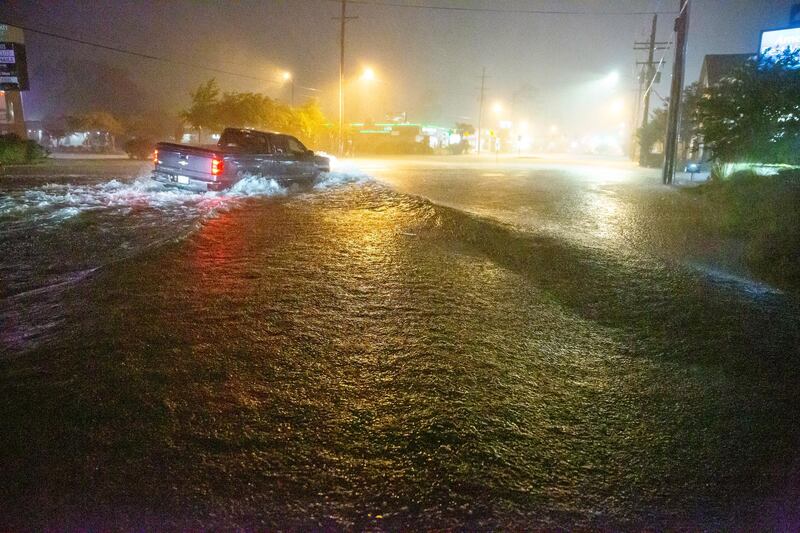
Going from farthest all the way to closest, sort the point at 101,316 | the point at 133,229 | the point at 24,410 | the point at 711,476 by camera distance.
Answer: the point at 133,229 → the point at 101,316 → the point at 24,410 → the point at 711,476

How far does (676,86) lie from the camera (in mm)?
24312

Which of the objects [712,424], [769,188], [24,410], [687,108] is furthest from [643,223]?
[687,108]

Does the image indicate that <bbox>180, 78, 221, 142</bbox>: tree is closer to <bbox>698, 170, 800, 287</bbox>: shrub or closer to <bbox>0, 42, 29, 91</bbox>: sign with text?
<bbox>0, 42, 29, 91</bbox>: sign with text

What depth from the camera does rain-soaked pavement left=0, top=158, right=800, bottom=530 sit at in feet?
9.46

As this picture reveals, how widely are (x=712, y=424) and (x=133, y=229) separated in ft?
28.5

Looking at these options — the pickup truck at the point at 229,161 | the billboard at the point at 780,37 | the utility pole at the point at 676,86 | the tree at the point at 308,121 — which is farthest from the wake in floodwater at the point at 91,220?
the tree at the point at 308,121

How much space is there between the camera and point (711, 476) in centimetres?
316

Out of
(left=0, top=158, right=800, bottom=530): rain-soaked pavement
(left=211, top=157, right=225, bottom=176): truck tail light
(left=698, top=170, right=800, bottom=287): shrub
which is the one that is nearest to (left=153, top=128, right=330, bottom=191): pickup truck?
(left=211, top=157, right=225, bottom=176): truck tail light

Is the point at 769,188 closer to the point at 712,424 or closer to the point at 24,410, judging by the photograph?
the point at 712,424

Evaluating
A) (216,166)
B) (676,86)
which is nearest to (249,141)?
(216,166)

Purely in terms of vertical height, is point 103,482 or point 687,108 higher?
point 687,108

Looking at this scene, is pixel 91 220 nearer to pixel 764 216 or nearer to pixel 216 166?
pixel 216 166

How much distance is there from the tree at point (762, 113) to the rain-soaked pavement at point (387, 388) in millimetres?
15048

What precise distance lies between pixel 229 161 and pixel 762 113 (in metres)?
18.2
